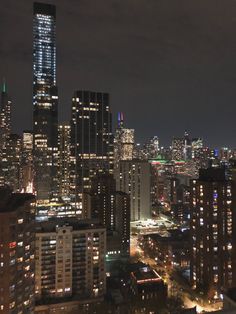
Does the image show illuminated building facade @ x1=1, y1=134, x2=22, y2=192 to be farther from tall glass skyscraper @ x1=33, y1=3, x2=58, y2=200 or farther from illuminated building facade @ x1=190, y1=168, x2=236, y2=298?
illuminated building facade @ x1=190, y1=168, x2=236, y2=298

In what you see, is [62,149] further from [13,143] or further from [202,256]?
[202,256]

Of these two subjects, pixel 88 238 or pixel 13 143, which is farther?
pixel 13 143

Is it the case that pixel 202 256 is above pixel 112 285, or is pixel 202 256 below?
above

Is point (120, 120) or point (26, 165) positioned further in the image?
point (120, 120)

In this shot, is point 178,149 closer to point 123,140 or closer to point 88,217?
point 123,140

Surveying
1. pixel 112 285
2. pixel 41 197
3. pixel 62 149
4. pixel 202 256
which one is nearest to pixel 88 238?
pixel 112 285

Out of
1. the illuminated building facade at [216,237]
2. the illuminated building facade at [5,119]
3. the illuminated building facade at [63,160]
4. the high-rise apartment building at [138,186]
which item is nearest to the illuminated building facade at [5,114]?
the illuminated building facade at [5,119]

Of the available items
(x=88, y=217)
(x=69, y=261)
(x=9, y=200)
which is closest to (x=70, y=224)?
(x=69, y=261)
